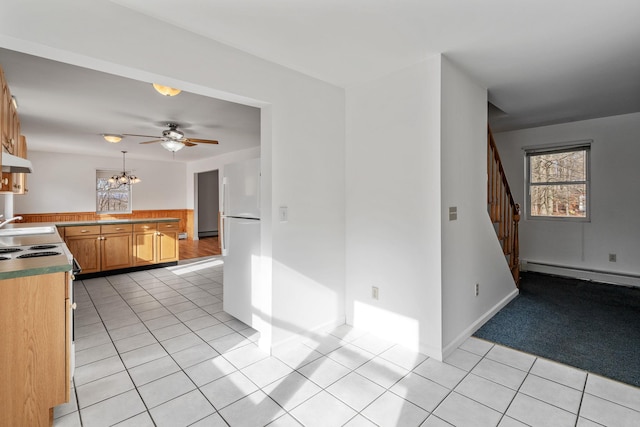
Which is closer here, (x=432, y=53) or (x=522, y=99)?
(x=432, y=53)

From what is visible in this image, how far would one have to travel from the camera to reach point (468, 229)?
291cm

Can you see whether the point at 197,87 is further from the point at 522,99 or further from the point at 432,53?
the point at 522,99

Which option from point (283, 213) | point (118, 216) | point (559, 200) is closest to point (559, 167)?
point (559, 200)

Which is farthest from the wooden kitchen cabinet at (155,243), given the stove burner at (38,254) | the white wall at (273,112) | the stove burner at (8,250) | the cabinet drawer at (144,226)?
the white wall at (273,112)

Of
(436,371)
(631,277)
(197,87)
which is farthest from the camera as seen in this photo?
(631,277)

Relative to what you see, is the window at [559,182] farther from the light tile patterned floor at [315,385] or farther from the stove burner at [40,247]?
the stove burner at [40,247]

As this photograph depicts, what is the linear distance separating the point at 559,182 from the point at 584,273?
1.38m

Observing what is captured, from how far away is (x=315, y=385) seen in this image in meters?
2.16

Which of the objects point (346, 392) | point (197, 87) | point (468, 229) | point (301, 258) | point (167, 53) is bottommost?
point (346, 392)

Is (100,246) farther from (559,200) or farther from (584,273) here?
(584,273)

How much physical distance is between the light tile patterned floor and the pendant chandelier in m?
5.49

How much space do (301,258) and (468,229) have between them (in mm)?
1532

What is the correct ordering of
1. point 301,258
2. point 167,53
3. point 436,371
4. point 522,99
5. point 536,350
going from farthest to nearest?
point 522,99, point 301,258, point 536,350, point 436,371, point 167,53

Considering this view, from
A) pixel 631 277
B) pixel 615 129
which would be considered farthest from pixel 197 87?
pixel 631 277
